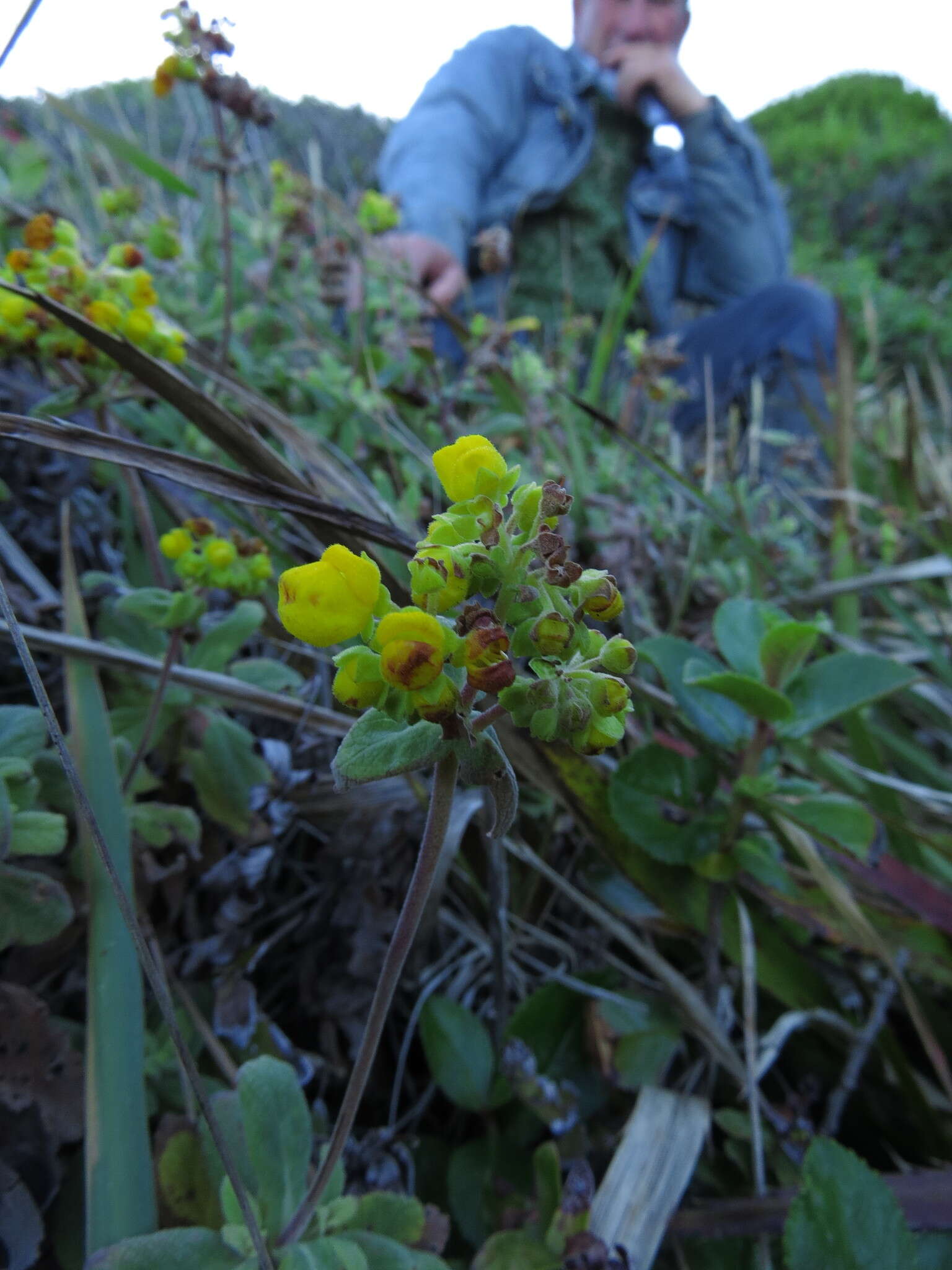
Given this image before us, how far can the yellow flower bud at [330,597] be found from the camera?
55 centimetres

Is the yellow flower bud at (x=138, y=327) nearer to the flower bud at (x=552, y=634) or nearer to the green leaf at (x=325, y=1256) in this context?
the flower bud at (x=552, y=634)

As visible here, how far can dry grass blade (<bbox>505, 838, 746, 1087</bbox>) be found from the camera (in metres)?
1.12

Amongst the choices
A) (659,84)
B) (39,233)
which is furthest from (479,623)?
(659,84)

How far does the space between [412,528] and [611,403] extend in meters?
1.98

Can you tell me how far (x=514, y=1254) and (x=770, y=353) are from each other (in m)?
4.43

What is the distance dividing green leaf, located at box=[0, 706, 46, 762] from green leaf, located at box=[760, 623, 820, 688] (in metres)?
0.89

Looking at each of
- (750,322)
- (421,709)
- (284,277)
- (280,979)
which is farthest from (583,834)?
(750,322)

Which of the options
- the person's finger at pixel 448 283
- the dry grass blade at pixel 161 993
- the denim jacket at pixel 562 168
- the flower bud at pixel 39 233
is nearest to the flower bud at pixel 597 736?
the dry grass blade at pixel 161 993

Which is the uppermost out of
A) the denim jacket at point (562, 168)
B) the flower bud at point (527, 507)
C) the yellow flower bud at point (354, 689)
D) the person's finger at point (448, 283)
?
the denim jacket at point (562, 168)

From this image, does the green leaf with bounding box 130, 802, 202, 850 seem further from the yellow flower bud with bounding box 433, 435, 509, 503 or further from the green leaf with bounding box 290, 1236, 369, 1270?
the yellow flower bud with bounding box 433, 435, 509, 503

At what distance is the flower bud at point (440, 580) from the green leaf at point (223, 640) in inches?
25.0

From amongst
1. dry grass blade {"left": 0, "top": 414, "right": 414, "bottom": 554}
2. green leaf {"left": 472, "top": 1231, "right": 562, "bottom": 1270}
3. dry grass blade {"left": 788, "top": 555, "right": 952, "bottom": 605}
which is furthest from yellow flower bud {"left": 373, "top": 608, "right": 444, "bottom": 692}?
dry grass blade {"left": 788, "top": 555, "right": 952, "bottom": 605}

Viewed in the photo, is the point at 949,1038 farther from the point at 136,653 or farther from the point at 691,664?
the point at 136,653

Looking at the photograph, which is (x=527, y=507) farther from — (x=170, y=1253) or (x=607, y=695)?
(x=170, y=1253)
